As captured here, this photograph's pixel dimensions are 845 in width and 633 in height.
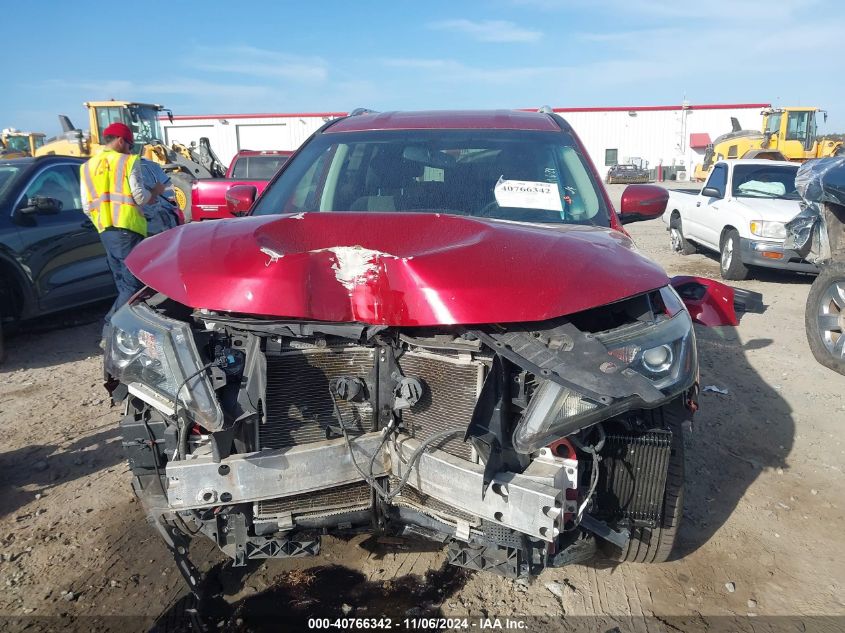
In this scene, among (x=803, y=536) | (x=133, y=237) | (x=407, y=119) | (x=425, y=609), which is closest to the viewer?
(x=425, y=609)

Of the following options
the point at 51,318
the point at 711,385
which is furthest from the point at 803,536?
the point at 51,318

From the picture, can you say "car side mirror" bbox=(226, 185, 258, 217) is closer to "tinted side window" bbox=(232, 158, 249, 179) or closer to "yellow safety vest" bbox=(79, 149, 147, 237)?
"yellow safety vest" bbox=(79, 149, 147, 237)

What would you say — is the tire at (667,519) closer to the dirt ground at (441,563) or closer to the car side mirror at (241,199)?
the dirt ground at (441,563)

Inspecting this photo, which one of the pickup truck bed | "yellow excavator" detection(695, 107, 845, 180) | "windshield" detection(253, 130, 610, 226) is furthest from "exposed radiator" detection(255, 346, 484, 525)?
"yellow excavator" detection(695, 107, 845, 180)

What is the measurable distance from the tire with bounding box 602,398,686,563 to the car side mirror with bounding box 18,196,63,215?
5493 millimetres

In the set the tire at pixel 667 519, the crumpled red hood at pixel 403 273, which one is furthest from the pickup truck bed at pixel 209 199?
the tire at pixel 667 519

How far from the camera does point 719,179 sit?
31.6ft

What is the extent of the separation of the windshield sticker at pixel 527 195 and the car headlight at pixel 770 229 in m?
6.36

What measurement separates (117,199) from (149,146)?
12507mm

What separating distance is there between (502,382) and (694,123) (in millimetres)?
42838

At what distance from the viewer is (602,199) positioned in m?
3.14

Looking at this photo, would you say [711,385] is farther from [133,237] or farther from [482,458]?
[133,237]

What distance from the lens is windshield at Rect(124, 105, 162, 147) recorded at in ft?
65.5

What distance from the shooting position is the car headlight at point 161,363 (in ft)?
6.81
